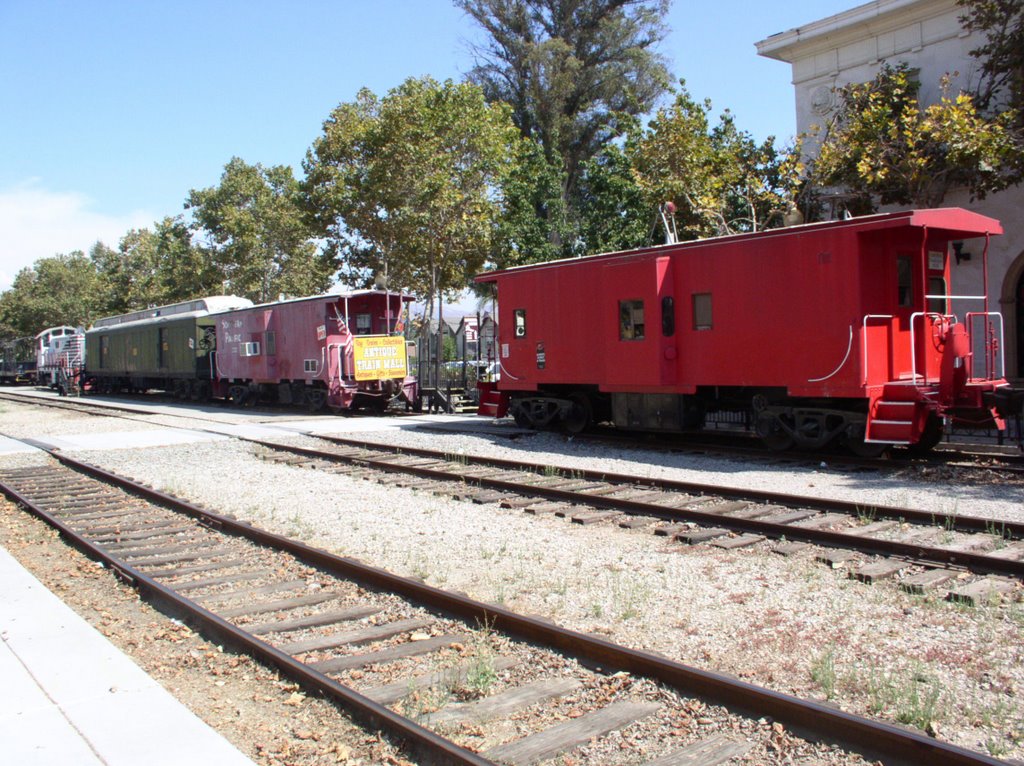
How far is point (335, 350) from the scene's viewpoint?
2323 centimetres

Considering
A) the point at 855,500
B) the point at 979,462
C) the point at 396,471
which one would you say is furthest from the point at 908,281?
the point at 396,471

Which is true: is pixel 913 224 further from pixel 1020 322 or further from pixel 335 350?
pixel 335 350

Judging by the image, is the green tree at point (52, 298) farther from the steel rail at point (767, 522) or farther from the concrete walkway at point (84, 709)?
the concrete walkway at point (84, 709)

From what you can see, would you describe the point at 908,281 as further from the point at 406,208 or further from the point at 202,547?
the point at 406,208

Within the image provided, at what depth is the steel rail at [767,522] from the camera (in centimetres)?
642

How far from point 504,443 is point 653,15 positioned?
31.9 m

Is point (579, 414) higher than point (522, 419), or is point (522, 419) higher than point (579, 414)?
point (579, 414)

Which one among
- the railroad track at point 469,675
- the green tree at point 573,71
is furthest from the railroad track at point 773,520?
the green tree at point 573,71

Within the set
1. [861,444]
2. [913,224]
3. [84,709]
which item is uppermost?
[913,224]

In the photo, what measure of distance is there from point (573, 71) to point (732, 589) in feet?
120

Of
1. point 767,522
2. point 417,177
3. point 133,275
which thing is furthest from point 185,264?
point 767,522

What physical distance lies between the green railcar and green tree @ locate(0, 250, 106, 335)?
3106 cm

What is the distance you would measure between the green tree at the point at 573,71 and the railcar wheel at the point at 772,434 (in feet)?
90.2

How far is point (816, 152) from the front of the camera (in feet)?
70.4
